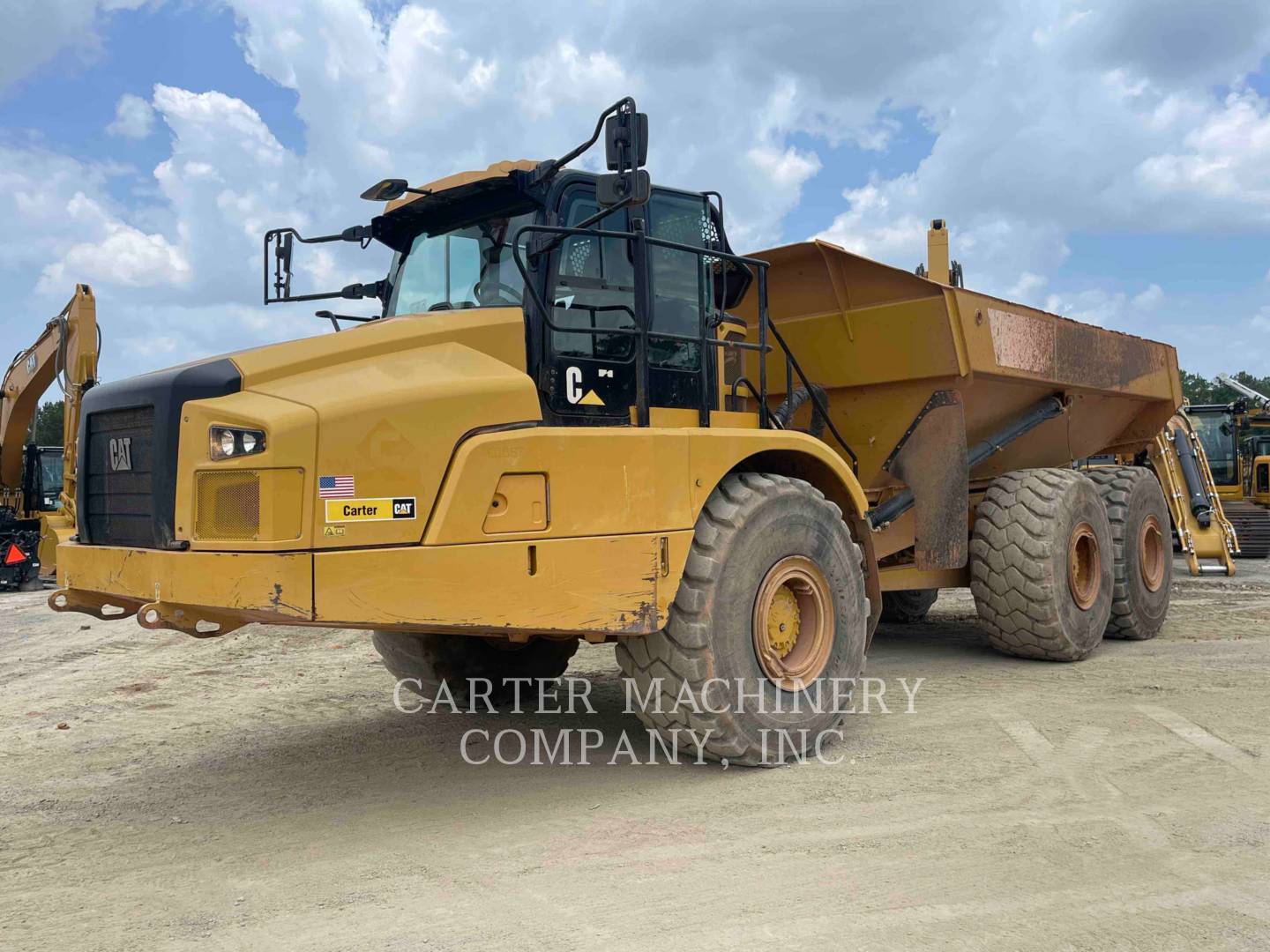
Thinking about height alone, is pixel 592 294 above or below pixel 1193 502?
→ above

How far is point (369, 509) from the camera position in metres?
3.90

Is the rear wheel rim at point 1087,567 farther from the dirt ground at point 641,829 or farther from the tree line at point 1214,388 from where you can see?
the tree line at point 1214,388

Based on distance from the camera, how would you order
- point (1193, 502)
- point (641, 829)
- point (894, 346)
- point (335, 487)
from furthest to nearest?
point (1193, 502) → point (894, 346) → point (641, 829) → point (335, 487)

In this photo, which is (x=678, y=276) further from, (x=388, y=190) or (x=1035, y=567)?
(x=1035, y=567)

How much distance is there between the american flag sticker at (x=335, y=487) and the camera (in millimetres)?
3818

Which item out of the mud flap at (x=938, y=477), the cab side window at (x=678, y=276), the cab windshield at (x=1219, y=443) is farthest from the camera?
the cab windshield at (x=1219, y=443)

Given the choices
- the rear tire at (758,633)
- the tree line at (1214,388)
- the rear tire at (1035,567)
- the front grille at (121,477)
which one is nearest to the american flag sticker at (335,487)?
the front grille at (121,477)

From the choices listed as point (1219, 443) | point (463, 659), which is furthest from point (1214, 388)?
point (463, 659)

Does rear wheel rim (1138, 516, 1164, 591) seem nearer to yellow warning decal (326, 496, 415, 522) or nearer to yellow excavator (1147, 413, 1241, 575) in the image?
yellow excavator (1147, 413, 1241, 575)

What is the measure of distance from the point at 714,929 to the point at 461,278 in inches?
125

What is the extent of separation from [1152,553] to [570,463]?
21.8ft

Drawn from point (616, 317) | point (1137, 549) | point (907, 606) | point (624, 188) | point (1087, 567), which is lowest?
point (907, 606)

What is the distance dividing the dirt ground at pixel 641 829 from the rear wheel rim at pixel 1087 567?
0.82 m

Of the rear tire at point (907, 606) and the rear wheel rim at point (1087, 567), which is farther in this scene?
the rear tire at point (907, 606)
